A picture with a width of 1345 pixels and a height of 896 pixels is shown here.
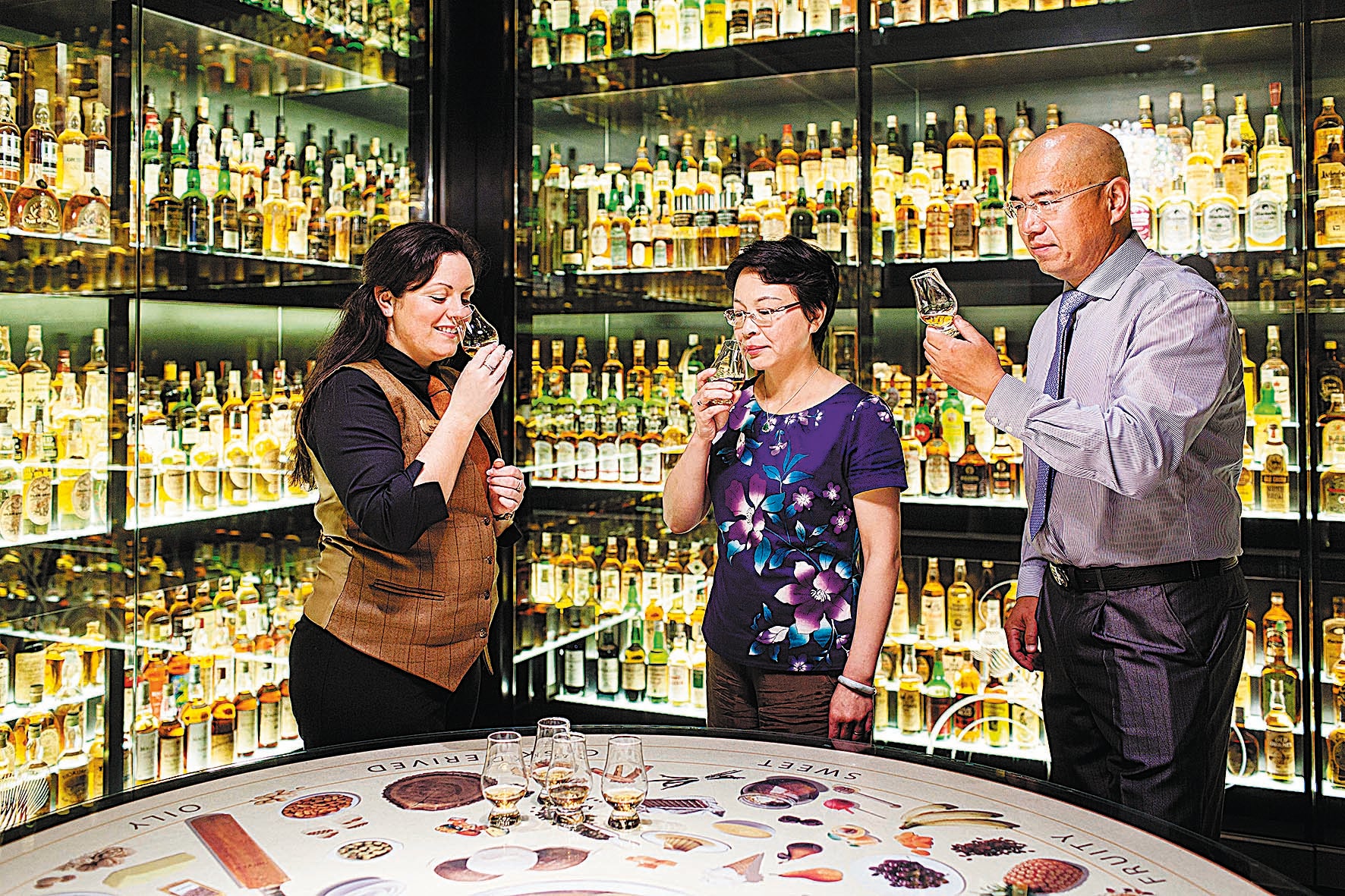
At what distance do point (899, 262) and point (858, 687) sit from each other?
4.76 ft

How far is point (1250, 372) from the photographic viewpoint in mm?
3070

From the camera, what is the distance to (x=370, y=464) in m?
2.04

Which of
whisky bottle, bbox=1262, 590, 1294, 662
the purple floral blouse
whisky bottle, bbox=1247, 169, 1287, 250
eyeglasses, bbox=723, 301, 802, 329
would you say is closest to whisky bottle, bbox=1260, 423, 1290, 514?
whisky bottle, bbox=1262, 590, 1294, 662

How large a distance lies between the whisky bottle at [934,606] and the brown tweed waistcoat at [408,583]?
1598 mm

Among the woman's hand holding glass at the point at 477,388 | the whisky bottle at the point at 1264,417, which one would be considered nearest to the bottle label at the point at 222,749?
the woman's hand holding glass at the point at 477,388

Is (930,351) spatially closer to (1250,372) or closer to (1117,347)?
Result: (1117,347)

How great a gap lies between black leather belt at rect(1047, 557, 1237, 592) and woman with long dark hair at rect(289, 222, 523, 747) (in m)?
1.10

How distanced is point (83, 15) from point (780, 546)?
6.44 ft

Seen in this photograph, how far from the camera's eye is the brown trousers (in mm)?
2314

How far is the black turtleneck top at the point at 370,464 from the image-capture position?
202 centimetres

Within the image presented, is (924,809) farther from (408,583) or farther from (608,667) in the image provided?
(608,667)

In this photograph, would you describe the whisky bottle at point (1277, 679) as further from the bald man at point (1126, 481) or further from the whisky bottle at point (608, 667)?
the whisky bottle at point (608, 667)

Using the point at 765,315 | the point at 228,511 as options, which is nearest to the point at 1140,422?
the point at 765,315

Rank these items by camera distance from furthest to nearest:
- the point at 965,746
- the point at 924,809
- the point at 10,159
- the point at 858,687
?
the point at 965,746, the point at 10,159, the point at 858,687, the point at 924,809
